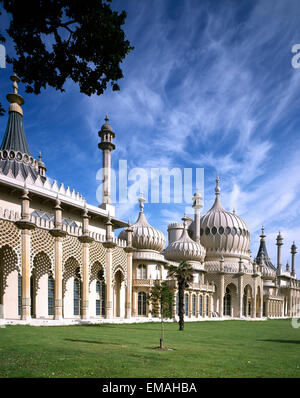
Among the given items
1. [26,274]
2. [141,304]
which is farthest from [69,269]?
[141,304]

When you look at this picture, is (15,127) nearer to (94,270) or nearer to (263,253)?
(94,270)

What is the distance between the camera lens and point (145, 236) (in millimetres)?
43562

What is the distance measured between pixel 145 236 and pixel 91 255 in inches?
477

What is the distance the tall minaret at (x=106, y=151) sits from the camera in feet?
136

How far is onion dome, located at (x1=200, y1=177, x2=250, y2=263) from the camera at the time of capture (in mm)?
58781

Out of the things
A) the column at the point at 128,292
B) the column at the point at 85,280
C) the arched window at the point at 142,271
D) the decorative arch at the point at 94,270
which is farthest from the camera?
the arched window at the point at 142,271

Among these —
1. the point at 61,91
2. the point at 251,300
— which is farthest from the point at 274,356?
the point at 251,300

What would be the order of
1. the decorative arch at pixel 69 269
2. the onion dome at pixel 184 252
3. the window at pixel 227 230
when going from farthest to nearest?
the window at pixel 227 230
the onion dome at pixel 184 252
the decorative arch at pixel 69 269

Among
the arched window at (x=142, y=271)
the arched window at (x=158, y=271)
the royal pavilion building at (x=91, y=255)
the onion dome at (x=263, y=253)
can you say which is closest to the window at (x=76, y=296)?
the royal pavilion building at (x=91, y=255)

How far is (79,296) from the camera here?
1307 inches

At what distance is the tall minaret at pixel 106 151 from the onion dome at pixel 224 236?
23675 mm

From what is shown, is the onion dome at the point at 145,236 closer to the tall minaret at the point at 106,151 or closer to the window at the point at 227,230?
the tall minaret at the point at 106,151

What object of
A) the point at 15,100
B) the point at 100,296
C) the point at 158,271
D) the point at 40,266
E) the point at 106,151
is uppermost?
the point at 15,100
